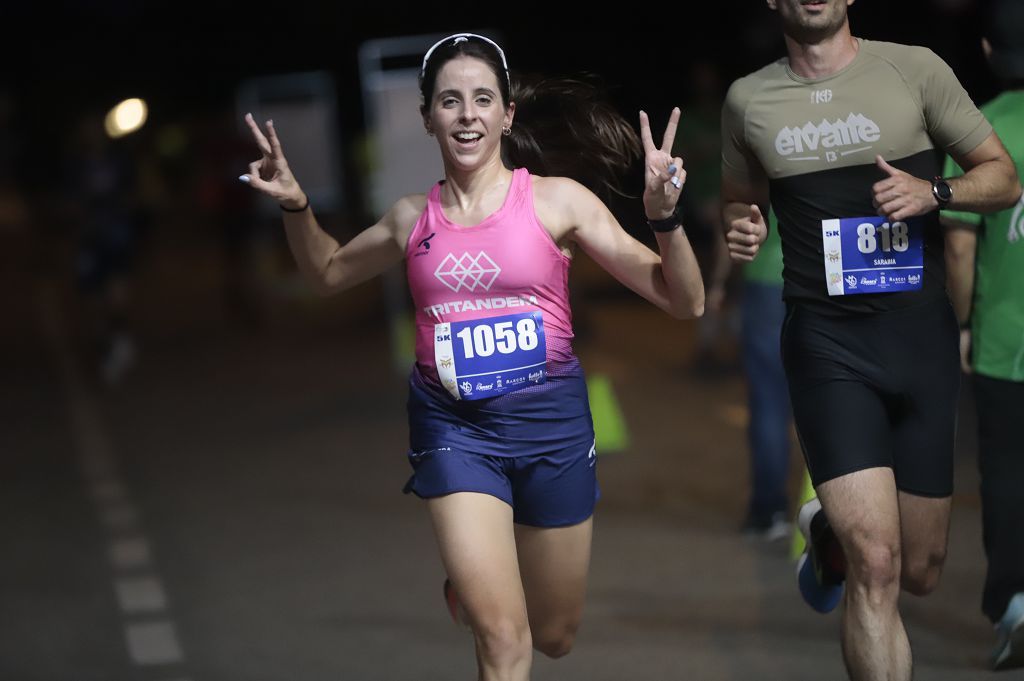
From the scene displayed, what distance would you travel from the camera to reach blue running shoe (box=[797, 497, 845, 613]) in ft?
15.9

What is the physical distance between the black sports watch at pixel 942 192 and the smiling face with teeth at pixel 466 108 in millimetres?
1249

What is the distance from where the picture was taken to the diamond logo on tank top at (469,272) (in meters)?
4.27

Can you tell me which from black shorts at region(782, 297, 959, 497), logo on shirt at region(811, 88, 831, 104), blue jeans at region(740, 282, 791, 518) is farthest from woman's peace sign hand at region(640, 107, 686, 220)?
blue jeans at region(740, 282, 791, 518)

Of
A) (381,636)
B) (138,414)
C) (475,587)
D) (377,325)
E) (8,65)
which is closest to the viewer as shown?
(475,587)

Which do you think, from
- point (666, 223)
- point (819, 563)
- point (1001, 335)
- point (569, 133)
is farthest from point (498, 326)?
point (1001, 335)

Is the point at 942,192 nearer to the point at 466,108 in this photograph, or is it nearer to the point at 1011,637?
the point at 466,108

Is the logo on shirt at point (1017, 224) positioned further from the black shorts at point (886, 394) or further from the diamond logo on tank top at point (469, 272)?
the diamond logo on tank top at point (469, 272)

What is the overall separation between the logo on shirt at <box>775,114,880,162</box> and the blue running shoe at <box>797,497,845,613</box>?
3.84 ft

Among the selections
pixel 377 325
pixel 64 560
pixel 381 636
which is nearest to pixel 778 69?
pixel 381 636

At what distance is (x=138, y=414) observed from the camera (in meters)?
11.7

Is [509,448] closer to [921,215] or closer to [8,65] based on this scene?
[921,215]

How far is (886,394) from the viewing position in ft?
15.0

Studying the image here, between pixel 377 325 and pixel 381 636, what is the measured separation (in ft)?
34.2

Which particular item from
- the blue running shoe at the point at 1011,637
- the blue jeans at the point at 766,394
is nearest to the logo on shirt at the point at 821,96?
the blue running shoe at the point at 1011,637
